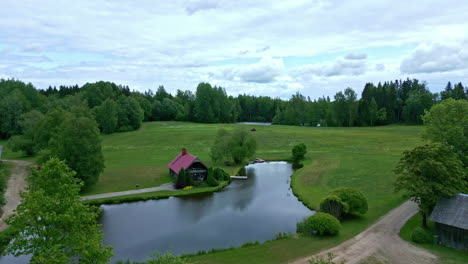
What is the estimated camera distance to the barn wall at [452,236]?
79.6 ft

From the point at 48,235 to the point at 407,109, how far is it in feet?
420

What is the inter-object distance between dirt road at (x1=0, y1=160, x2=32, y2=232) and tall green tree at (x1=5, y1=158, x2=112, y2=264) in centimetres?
1691

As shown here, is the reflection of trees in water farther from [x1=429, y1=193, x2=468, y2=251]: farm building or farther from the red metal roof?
[x1=429, y1=193, x2=468, y2=251]: farm building

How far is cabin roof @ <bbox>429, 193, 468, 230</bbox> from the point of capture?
958 inches

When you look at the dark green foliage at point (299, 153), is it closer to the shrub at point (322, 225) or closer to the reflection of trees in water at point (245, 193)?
the reflection of trees in water at point (245, 193)

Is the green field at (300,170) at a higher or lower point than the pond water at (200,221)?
higher

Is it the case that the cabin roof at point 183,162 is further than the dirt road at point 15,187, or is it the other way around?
the cabin roof at point 183,162

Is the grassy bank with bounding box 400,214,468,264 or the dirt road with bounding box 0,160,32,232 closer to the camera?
the grassy bank with bounding box 400,214,468,264

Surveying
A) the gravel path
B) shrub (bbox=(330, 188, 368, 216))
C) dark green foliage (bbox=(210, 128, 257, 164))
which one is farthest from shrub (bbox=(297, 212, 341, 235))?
dark green foliage (bbox=(210, 128, 257, 164))

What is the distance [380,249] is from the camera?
79.9 ft

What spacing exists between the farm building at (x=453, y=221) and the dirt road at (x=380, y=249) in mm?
2718

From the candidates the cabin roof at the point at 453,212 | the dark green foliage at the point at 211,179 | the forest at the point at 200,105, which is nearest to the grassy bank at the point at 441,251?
the cabin roof at the point at 453,212

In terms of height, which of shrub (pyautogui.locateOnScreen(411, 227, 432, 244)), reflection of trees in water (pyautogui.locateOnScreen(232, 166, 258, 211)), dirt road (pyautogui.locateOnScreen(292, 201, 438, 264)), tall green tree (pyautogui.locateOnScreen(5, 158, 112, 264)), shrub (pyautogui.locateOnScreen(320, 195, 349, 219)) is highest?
tall green tree (pyautogui.locateOnScreen(5, 158, 112, 264))

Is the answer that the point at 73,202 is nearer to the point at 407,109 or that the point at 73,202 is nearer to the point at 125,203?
the point at 125,203
